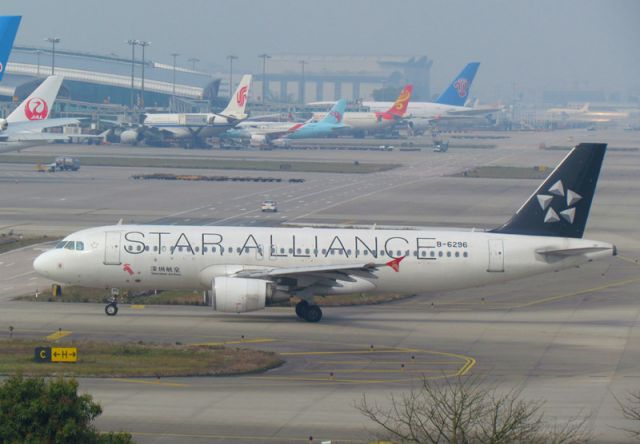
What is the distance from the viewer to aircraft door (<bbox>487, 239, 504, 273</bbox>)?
179ft

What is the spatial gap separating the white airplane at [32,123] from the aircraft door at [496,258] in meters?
82.4

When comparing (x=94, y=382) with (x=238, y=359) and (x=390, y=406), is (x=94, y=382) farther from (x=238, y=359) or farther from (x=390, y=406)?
(x=390, y=406)

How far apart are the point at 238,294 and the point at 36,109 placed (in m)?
86.8

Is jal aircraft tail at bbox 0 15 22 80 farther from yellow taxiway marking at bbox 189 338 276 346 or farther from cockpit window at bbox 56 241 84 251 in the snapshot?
yellow taxiway marking at bbox 189 338 276 346

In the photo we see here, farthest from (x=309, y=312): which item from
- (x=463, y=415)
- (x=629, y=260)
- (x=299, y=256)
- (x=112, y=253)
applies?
(x=629, y=260)

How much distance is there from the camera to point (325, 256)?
177 feet

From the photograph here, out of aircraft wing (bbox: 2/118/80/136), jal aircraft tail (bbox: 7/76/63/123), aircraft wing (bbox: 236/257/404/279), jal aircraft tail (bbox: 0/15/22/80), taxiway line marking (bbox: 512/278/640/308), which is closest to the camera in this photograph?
aircraft wing (bbox: 236/257/404/279)

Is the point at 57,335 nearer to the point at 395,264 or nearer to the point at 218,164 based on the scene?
the point at 395,264

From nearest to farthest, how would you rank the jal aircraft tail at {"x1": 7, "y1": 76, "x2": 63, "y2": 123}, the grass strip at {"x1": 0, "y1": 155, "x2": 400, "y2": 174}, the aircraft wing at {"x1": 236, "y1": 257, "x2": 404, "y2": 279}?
the aircraft wing at {"x1": 236, "y1": 257, "x2": 404, "y2": 279}
the jal aircraft tail at {"x1": 7, "y1": 76, "x2": 63, "y2": 123}
the grass strip at {"x1": 0, "y1": 155, "x2": 400, "y2": 174}

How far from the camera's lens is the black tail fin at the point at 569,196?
181 feet

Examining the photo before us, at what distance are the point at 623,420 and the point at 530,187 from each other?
3941 inches

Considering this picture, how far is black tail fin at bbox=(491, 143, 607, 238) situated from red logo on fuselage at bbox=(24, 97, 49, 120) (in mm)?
87051

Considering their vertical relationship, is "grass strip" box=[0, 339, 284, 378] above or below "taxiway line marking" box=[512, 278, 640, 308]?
below

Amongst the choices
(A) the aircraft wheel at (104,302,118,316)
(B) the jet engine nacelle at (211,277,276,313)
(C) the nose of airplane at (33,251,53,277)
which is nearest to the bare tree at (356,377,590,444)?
(B) the jet engine nacelle at (211,277,276,313)
